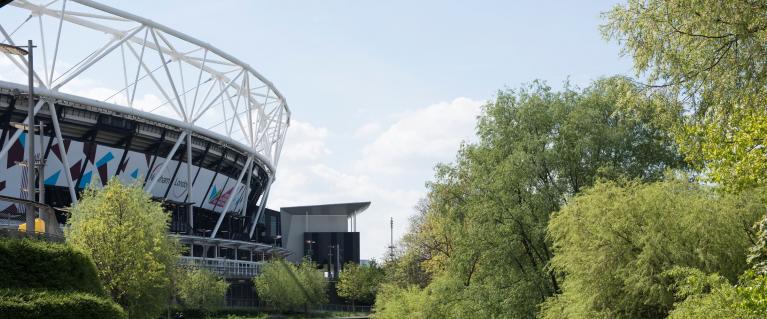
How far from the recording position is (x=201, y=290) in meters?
63.3

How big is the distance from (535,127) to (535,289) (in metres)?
6.27

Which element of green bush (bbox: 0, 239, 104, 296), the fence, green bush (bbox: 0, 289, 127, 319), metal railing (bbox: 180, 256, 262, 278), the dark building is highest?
the dark building

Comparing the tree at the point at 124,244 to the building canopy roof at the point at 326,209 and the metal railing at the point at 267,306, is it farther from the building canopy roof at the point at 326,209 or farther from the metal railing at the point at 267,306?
the building canopy roof at the point at 326,209

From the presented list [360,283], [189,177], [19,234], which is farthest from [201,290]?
[19,234]

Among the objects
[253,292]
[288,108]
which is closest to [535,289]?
[253,292]

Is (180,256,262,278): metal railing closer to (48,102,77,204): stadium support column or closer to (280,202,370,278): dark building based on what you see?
(48,102,77,204): stadium support column

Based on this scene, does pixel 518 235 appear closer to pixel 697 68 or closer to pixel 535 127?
pixel 535 127

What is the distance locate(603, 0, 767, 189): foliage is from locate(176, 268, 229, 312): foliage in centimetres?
4832

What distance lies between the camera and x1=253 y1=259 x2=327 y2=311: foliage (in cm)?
7731

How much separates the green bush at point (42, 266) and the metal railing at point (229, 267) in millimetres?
55622

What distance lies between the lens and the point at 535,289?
29.9 meters

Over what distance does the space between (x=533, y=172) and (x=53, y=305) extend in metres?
19.0

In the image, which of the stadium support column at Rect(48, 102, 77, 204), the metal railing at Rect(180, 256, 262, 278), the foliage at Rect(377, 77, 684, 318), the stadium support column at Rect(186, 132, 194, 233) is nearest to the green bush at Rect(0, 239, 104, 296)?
the foliage at Rect(377, 77, 684, 318)

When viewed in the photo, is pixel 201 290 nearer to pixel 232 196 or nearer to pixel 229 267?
pixel 232 196
